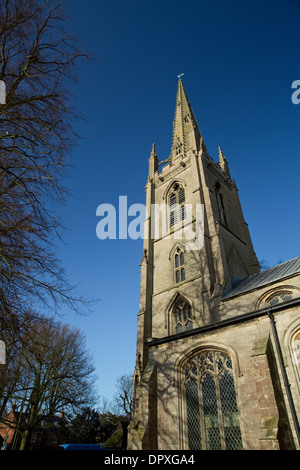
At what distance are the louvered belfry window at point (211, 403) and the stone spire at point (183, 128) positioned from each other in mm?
20467

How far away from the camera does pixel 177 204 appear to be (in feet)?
78.6

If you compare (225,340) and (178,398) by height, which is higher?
(225,340)

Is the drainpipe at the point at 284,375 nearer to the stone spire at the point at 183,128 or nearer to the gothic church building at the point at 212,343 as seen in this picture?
the gothic church building at the point at 212,343

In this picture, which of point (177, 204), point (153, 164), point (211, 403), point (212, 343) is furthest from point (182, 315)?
point (153, 164)

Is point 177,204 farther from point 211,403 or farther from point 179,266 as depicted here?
point 211,403

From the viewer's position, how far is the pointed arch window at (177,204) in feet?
75.3

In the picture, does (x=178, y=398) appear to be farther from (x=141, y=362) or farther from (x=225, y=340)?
(x=141, y=362)

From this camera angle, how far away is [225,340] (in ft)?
33.0

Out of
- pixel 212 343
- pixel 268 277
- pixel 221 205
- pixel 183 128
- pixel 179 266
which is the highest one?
pixel 183 128

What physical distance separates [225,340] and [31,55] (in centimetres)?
1002

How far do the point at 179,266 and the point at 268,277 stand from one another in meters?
6.06

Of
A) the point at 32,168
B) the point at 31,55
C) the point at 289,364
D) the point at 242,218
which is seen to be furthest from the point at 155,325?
the point at 31,55

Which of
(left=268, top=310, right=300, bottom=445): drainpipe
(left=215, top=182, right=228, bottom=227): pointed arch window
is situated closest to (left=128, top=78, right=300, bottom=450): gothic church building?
(left=268, top=310, right=300, bottom=445): drainpipe

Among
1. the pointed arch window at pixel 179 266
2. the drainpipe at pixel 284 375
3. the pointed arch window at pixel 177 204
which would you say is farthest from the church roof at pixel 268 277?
the pointed arch window at pixel 177 204
